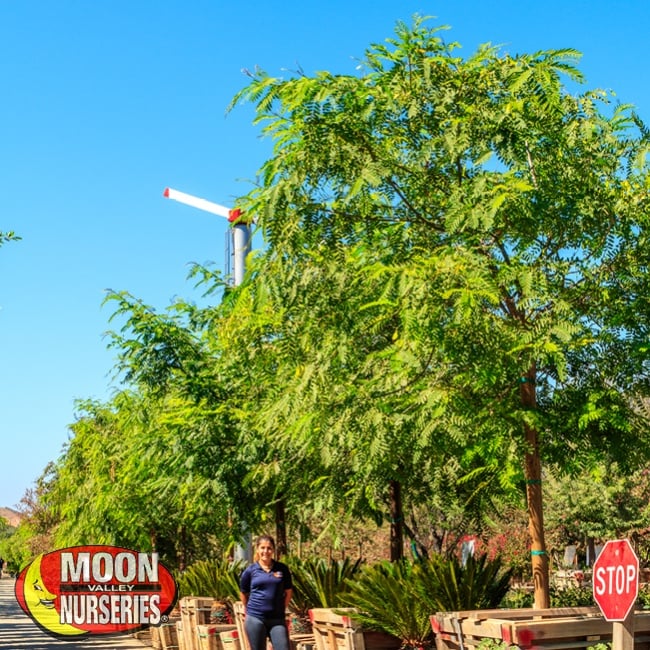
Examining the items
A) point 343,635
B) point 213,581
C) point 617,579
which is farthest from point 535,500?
point 213,581

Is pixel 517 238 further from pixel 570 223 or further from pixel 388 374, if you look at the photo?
pixel 388 374

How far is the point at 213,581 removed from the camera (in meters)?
17.5

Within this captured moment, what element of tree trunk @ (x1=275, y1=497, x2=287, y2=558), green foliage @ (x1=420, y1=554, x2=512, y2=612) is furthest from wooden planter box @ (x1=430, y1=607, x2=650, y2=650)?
tree trunk @ (x1=275, y1=497, x2=287, y2=558)

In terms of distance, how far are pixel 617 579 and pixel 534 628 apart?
2952 millimetres

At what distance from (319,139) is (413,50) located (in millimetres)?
1214

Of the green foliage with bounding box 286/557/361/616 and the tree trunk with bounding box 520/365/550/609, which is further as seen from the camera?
the green foliage with bounding box 286/557/361/616

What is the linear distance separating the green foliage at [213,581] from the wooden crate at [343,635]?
4464 mm

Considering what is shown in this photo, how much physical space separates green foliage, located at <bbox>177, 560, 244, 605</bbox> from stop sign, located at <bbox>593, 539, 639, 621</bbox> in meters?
10.7

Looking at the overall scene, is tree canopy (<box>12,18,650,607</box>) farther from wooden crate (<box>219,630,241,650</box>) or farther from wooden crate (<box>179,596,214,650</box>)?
wooden crate (<box>179,596,214,650</box>)

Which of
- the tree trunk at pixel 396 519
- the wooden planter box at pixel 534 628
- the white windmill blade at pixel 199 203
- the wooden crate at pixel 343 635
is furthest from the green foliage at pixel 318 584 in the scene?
the white windmill blade at pixel 199 203

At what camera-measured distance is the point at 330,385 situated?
912 centimetres

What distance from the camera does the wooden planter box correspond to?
26.8 ft

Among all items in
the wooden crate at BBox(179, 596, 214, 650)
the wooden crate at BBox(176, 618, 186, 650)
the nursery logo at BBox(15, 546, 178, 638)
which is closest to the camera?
the wooden crate at BBox(179, 596, 214, 650)

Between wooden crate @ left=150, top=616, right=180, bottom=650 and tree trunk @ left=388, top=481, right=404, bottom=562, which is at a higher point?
tree trunk @ left=388, top=481, right=404, bottom=562
